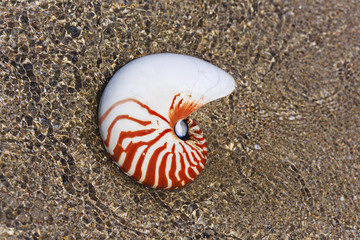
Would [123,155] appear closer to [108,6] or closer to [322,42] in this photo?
[108,6]

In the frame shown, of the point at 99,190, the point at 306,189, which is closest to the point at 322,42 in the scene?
the point at 306,189

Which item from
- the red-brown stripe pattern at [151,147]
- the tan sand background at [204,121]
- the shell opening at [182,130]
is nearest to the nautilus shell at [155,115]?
the red-brown stripe pattern at [151,147]

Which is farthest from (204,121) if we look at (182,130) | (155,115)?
(155,115)

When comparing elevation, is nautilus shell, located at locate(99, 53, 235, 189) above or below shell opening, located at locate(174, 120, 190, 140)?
above

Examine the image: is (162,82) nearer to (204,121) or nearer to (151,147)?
(151,147)

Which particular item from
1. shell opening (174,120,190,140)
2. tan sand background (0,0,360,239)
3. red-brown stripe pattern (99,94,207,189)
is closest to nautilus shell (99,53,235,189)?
red-brown stripe pattern (99,94,207,189)

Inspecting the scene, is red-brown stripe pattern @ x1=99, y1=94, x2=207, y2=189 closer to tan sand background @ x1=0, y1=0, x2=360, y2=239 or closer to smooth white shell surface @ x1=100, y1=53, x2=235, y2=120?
smooth white shell surface @ x1=100, y1=53, x2=235, y2=120
